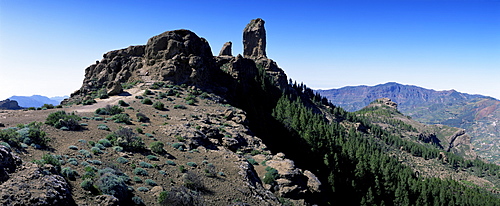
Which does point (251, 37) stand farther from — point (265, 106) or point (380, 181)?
point (380, 181)

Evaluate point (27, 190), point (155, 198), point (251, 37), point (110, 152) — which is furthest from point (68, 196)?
point (251, 37)

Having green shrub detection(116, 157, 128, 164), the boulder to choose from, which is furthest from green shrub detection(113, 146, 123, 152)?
the boulder

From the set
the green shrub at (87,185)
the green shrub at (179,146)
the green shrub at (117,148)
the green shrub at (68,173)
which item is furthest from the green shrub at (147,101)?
the green shrub at (87,185)

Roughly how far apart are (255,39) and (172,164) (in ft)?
393

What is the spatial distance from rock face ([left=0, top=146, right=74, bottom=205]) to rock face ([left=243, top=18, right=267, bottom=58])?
125257 millimetres

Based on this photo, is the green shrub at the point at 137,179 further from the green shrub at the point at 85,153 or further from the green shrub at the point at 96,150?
the green shrub at the point at 96,150

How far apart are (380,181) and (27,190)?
7344 cm

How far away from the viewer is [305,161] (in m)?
52.2

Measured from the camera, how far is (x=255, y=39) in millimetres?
134625

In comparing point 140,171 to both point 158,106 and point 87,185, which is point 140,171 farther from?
point 158,106

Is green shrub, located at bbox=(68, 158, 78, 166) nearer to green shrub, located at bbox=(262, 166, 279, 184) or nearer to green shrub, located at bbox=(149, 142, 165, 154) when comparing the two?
green shrub, located at bbox=(149, 142, 165, 154)

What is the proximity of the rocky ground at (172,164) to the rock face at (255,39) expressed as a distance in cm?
10108

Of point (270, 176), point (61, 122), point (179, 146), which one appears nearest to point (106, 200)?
point (179, 146)

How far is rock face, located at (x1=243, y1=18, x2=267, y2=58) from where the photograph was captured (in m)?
133
